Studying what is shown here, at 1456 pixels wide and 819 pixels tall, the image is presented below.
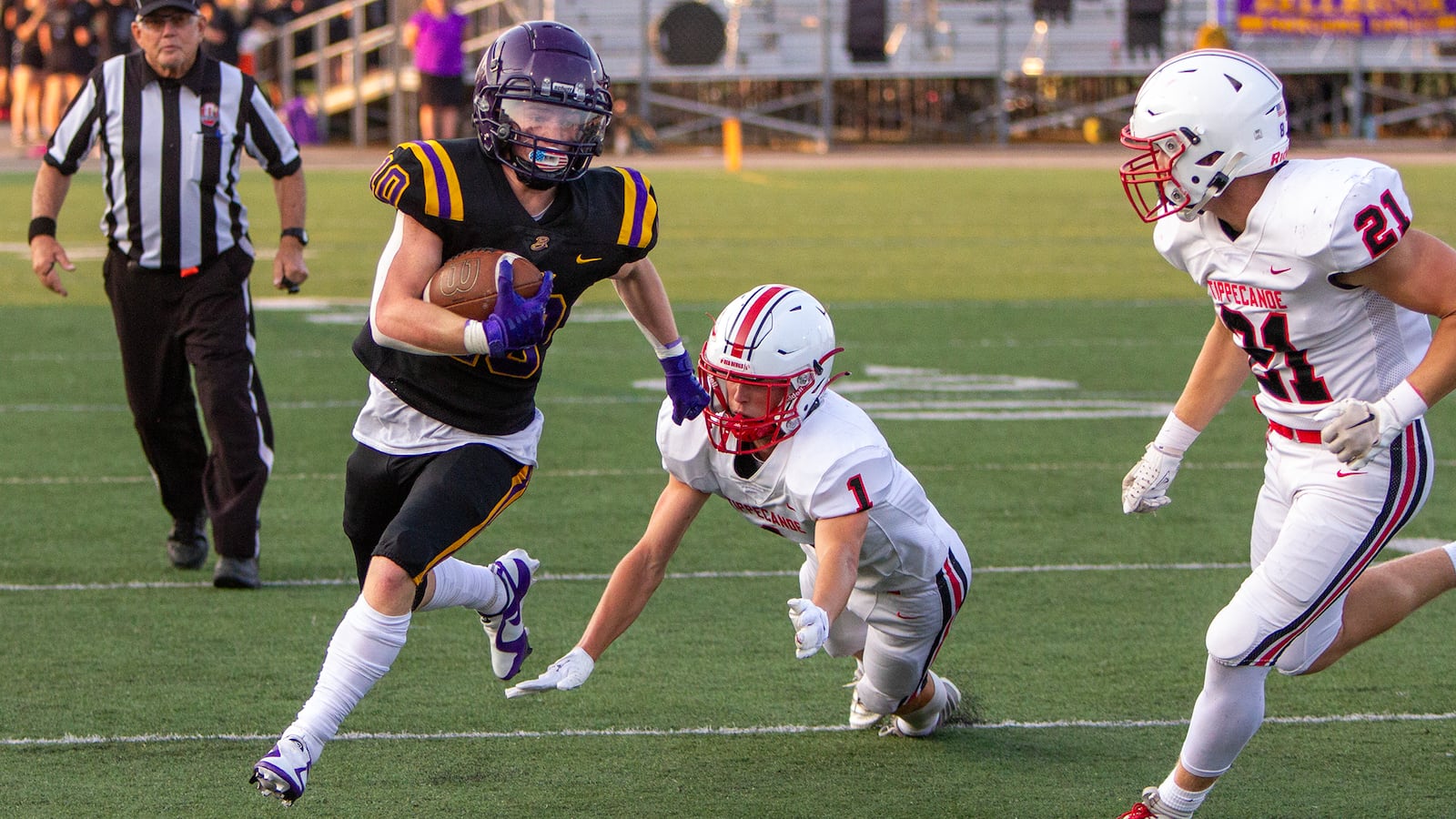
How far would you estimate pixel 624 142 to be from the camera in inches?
961

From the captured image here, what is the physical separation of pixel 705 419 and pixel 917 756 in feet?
3.13

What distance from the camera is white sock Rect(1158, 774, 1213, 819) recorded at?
352 centimetres

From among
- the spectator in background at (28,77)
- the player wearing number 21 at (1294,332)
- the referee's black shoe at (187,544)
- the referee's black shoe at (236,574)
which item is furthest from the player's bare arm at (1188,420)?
the spectator in background at (28,77)

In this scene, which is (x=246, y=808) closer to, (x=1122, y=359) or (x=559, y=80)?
(x=559, y=80)

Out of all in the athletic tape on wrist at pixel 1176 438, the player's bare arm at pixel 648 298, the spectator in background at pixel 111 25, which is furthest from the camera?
the spectator in background at pixel 111 25

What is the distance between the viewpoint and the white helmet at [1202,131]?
3.51 meters

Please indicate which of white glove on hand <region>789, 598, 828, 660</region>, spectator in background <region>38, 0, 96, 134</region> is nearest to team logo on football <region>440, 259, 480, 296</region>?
white glove on hand <region>789, 598, 828, 660</region>

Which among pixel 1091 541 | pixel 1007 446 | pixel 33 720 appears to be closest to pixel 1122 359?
pixel 1007 446

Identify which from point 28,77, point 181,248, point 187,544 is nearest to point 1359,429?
point 181,248

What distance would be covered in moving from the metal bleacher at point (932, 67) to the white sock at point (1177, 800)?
23.6 meters

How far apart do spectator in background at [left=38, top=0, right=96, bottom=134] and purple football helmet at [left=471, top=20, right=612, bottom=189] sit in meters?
18.3

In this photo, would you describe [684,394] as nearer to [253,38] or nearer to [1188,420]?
[1188,420]

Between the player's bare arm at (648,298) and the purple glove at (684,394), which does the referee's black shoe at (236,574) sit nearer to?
the player's bare arm at (648,298)

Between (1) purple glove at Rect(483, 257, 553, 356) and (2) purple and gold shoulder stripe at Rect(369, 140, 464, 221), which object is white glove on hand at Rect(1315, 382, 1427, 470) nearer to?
(1) purple glove at Rect(483, 257, 553, 356)
